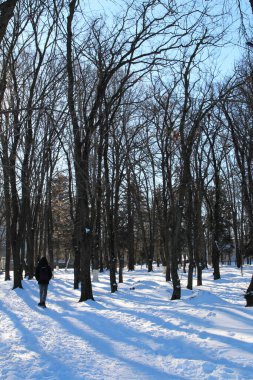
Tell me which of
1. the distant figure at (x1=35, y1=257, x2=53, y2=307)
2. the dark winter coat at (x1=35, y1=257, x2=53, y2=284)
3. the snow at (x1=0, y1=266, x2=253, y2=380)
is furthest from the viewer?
the dark winter coat at (x1=35, y1=257, x2=53, y2=284)

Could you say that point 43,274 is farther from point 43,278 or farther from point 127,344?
point 127,344

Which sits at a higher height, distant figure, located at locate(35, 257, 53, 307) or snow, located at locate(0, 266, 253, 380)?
distant figure, located at locate(35, 257, 53, 307)

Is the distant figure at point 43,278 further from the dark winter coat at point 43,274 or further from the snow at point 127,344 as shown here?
the snow at point 127,344

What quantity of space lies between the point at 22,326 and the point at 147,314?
3251mm

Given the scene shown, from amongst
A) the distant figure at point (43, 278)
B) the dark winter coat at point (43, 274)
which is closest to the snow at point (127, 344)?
the distant figure at point (43, 278)

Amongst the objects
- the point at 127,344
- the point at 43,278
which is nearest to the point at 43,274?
the point at 43,278

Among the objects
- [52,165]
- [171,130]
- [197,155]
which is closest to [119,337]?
[171,130]

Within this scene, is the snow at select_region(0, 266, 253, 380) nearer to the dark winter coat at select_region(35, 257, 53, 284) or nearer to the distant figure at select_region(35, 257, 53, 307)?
the distant figure at select_region(35, 257, 53, 307)

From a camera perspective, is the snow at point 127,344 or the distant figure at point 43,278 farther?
the distant figure at point 43,278

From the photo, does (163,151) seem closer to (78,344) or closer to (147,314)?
(147,314)

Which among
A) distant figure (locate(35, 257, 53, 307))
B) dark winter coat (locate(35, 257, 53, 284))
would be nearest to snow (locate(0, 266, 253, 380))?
distant figure (locate(35, 257, 53, 307))

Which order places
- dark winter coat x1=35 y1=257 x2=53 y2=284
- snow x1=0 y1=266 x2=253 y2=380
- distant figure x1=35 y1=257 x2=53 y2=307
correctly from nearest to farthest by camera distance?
1. snow x1=0 y1=266 x2=253 y2=380
2. distant figure x1=35 y1=257 x2=53 y2=307
3. dark winter coat x1=35 y1=257 x2=53 y2=284

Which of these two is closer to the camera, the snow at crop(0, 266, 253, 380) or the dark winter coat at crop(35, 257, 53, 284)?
the snow at crop(0, 266, 253, 380)

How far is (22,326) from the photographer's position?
1051 cm
